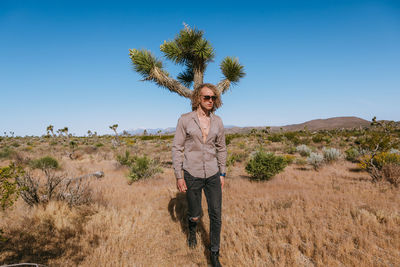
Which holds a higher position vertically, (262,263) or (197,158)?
(197,158)

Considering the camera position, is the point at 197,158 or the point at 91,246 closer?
the point at 197,158

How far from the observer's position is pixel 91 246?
274 centimetres

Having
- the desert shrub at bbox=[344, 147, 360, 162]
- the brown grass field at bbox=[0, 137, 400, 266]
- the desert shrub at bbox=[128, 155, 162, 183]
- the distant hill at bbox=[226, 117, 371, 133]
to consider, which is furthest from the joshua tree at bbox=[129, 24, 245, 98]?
the distant hill at bbox=[226, 117, 371, 133]

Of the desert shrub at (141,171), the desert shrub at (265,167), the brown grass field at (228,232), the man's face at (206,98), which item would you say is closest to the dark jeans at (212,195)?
the brown grass field at (228,232)

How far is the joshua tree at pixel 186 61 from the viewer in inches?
262

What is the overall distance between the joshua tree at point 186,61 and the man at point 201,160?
4.77 metres

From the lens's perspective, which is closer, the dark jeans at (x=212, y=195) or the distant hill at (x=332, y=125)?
the dark jeans at (x=212, y=195)

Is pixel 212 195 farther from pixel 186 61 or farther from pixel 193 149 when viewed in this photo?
pixel 186 61

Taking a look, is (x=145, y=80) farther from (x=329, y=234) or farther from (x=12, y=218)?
(x=329, y=234)

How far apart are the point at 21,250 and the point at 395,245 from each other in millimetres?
5061

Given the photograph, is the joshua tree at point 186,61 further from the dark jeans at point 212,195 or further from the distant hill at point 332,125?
the distant hill at point 332,125

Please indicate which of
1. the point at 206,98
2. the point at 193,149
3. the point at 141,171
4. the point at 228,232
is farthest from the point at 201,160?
the point at 141,171

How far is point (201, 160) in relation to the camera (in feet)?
7.63

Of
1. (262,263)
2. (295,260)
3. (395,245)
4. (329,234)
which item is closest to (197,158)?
(262,263)
